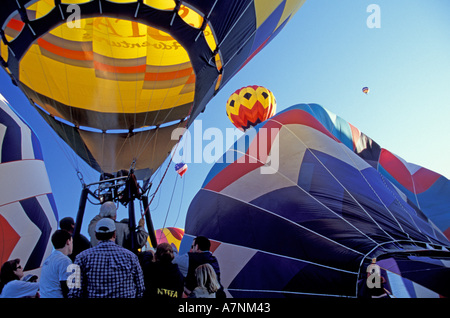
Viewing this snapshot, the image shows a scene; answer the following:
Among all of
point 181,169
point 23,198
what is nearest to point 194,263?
point 23,198

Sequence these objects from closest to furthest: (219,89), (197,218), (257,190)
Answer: (257,190) < (197,218) < (219,89)

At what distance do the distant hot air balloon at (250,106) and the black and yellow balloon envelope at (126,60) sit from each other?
3302 mm

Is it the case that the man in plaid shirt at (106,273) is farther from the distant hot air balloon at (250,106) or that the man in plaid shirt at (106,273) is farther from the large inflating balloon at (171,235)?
the large inflating balloon at (171,235)

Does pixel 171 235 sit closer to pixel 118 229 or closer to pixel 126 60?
pixel 126 60

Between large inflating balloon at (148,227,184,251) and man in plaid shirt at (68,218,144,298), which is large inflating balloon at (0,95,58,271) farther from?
large inflating balloon at (148,227,184,251)

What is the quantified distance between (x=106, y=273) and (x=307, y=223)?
229cm

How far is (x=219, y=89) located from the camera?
5.21 metres

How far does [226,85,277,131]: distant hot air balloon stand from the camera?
9.08 meters

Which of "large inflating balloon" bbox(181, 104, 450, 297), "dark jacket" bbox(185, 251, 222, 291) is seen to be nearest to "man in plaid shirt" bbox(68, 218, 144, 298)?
"dark jacket" bbox(185, 251, 222, 291)

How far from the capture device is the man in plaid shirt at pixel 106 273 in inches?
64.6
